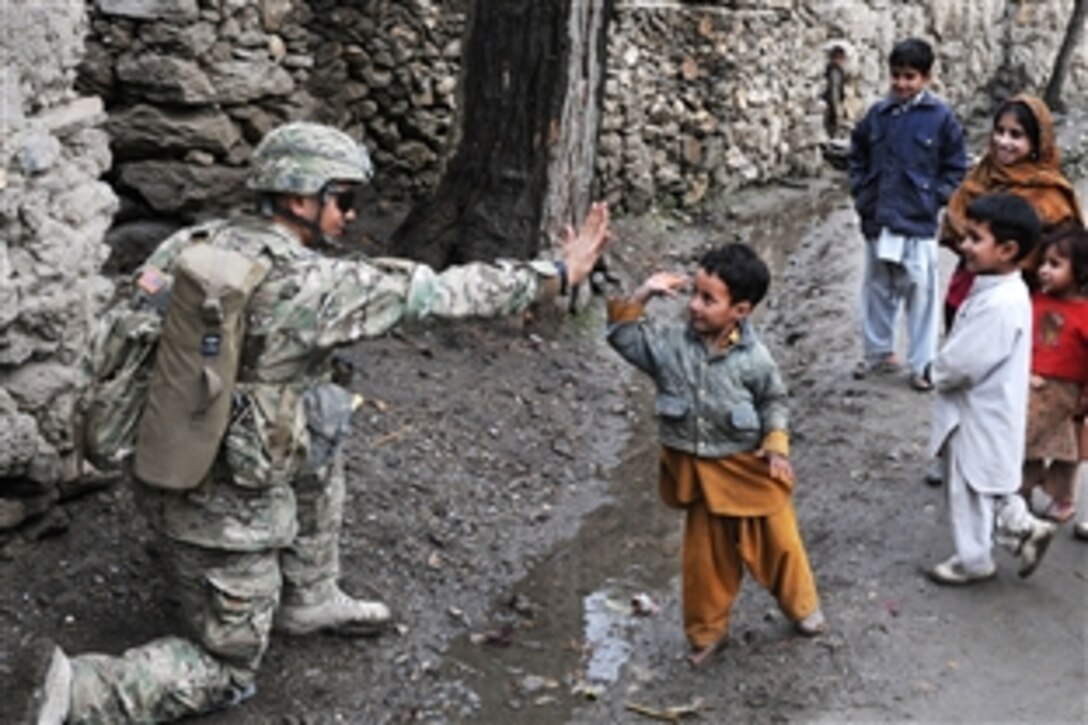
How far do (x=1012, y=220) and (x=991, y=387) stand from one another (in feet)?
1.92

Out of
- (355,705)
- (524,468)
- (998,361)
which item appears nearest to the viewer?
(355,705)

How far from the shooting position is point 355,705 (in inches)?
181

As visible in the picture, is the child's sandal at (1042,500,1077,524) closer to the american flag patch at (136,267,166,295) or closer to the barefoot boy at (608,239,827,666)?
the barefoot boy at (608,239,827,666)

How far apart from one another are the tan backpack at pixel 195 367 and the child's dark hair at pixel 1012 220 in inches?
98.9

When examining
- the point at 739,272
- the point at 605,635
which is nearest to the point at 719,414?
the point at 739,272

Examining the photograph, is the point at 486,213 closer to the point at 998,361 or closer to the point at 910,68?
the point at 910,68

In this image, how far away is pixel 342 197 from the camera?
4.33 metres

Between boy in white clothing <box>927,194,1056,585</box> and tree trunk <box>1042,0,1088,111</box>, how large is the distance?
524 inches

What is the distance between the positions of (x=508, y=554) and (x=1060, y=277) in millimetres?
2393

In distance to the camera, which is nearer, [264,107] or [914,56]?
[914,56]

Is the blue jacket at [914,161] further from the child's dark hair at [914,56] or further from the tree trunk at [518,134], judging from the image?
Result: the tree trunk at [518,134]

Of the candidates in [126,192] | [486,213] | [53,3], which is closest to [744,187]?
[486,213]

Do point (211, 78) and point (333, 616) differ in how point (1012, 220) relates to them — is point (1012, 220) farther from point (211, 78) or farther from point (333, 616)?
point (211, 78)

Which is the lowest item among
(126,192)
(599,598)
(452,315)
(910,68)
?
(599,598)
